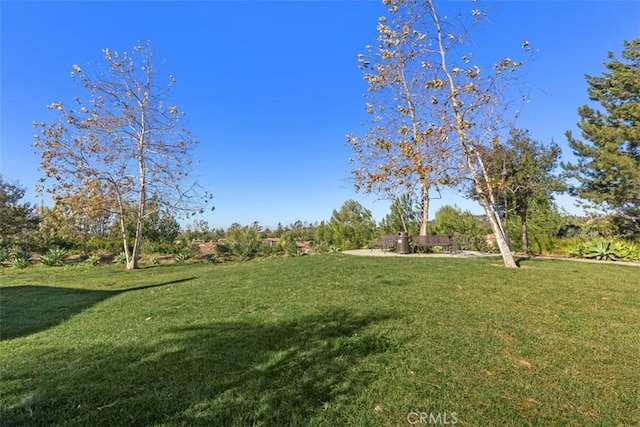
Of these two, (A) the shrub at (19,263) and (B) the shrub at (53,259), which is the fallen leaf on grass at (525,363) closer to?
(B) the shrub at (53,259)

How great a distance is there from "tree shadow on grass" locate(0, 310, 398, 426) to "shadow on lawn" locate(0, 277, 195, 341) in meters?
1.99

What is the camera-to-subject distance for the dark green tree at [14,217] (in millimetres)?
19672

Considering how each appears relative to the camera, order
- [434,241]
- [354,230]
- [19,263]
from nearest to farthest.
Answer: [19,263]
[434,241]
[354,230]

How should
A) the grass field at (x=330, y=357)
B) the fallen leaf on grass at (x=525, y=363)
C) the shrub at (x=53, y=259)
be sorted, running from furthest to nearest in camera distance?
1. the shrub at (x=53, y=259)
2. the fallen leaf on grass at (x=525, y=363)
3. the grass field at (x=330, y=357)

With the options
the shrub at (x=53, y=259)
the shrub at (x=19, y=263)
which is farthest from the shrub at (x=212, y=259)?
the shrub at (x=19, y=263)

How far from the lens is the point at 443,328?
13.9ft

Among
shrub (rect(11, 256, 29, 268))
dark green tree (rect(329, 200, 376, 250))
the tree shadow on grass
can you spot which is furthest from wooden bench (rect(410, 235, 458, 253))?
shrub (rect(11, 256, 29, 268))

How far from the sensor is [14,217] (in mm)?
20312

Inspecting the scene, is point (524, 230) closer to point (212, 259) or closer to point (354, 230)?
point (354, 230)

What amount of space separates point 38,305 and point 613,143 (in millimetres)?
22104

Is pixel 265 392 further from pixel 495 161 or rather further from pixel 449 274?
pixel 495 161

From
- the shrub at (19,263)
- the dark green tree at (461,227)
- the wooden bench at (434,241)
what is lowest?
the shrub at (19,263)
